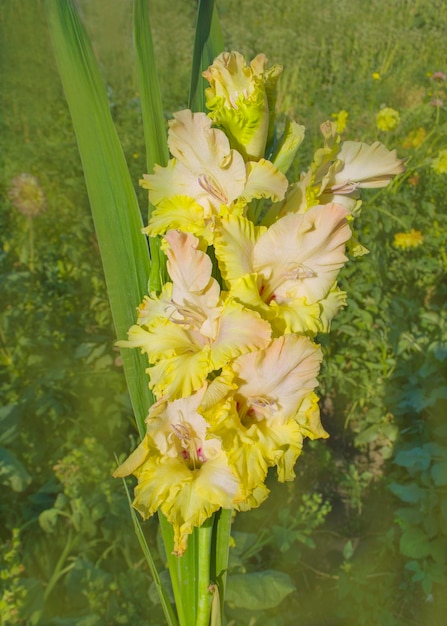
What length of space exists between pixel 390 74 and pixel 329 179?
2208 millimetres

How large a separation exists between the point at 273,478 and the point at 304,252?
0.96 meters

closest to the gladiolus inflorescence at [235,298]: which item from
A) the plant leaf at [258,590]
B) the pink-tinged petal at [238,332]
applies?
the pink-tinged petal at [238,332]

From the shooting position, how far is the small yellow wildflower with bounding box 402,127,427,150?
5.76ft

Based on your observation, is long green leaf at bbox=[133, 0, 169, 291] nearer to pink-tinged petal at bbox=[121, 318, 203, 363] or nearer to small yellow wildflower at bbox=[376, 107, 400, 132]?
pink-tinged petal at bbox=[121, 318, 203, 363]

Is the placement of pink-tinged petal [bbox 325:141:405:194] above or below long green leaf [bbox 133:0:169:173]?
below

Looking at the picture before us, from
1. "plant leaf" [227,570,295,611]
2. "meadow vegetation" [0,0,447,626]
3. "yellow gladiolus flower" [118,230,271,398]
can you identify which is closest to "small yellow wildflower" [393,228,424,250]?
"meadow vegetation" [0,0,447,626]

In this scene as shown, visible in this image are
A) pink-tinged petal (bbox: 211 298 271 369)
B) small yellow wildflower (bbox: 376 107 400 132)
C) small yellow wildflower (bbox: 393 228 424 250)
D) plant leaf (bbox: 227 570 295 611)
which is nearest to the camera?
pink-tinged petal (bbox: 211 298 271 369)

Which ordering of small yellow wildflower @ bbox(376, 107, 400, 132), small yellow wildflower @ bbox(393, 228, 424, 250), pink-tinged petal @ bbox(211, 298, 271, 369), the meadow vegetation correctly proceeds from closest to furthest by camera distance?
pink-tinged petal @ bbox(211, 298, 271, 369) → the meadow vegetation → small yellow wildflower @ bbox(393, 228, 424, 250) → small yellow wildflower @ bbox(376, 107, 400, 132)

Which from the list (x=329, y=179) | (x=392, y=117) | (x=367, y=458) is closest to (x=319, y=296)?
(x=329, y=179)

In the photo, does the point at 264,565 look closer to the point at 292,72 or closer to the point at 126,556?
the point at 126,556

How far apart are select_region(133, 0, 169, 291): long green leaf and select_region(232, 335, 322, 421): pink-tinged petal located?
11cm

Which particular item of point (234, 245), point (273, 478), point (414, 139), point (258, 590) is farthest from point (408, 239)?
point (234, 245)

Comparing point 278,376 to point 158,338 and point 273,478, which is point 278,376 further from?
point 273,478

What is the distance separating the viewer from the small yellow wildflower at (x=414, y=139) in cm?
176
